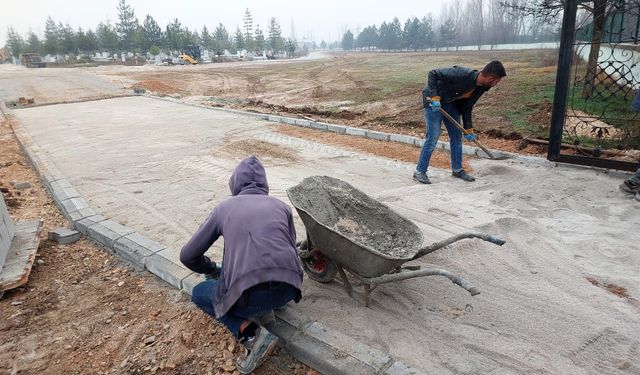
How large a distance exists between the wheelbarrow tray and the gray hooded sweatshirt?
34 centimetres

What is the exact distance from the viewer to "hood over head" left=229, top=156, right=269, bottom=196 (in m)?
2.61

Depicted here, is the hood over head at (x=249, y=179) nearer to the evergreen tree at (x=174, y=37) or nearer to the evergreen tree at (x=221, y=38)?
the evergreen tree at (x=174, y=37)

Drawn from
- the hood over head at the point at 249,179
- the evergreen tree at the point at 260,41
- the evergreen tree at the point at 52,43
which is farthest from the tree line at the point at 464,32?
the hood over head at the point at 249,179

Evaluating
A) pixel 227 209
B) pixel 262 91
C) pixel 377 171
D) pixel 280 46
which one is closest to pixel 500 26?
pixel 280 46

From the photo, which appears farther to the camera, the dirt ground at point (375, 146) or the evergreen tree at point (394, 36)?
the evergreen tree at point (394, 36)

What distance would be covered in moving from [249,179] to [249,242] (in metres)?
0.47

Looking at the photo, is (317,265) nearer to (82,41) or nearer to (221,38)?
(82,41)

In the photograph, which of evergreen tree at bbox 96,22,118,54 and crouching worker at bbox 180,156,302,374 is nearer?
crouching worker at bbox 180,156,302,374

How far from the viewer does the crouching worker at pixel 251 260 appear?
2.29m

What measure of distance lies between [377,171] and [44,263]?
4219mm

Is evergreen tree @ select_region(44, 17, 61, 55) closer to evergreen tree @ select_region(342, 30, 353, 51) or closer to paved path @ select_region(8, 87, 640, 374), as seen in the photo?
paved path @ select_region(8, 87, 640, 374)

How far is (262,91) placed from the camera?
1770 centimetres

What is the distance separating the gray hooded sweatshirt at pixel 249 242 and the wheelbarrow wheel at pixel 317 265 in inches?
24.6

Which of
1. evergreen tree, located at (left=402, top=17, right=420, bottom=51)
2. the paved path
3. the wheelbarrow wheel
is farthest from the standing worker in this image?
evergreen tree, located at (left=402, top=17, right=420, bottom=51)
